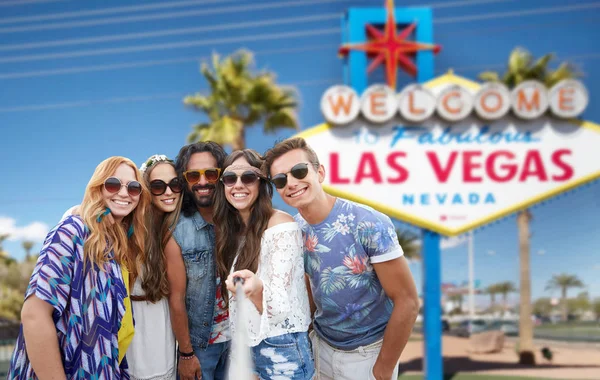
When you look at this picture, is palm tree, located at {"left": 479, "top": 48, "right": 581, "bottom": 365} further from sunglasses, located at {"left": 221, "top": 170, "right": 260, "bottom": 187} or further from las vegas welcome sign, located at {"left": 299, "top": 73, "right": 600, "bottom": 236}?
sunglasses, located at {"left": 221, "top": 170, "right": 260, "bottom": 187}

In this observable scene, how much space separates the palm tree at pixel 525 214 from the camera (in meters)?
20.9

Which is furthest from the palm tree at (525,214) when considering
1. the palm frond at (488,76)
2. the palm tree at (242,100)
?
the palm tree at (242,100)

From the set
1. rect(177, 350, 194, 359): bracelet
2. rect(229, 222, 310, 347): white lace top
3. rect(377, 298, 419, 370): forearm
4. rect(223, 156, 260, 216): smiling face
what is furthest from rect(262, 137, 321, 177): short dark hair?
rect(177, 350, 194, 359): bracelet

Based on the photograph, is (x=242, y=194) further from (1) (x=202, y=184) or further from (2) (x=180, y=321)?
(2) (x=180, y=321)

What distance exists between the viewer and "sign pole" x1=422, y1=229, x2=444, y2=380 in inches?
434

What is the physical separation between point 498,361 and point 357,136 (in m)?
14.8

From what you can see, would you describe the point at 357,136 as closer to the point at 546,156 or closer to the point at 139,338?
the point at 546,156

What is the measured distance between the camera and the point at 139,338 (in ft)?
10.6

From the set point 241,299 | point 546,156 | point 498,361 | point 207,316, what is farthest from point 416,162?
point 498,361

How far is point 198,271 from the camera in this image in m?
3.38

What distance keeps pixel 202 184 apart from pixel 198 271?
1.70ft

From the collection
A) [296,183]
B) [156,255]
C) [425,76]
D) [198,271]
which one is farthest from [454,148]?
[156,255]

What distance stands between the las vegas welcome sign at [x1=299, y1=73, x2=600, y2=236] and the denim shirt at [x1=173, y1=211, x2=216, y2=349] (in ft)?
24.6

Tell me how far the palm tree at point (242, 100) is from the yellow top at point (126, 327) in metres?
14.4
